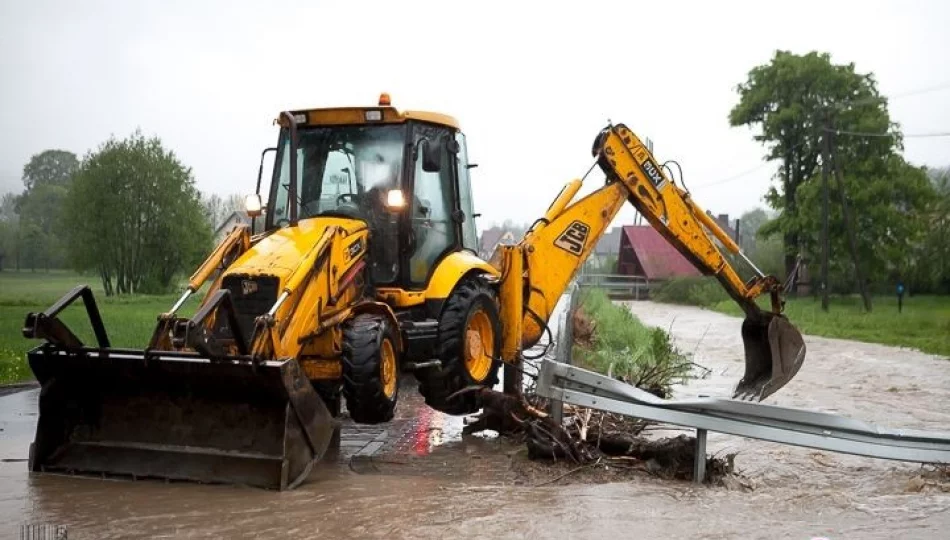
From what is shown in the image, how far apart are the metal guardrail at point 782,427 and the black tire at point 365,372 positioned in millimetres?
1840

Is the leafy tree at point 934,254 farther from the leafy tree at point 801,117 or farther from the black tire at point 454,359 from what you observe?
the black tire at point 454,359

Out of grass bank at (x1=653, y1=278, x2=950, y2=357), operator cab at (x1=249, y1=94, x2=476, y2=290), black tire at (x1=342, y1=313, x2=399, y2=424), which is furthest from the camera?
grass bank at (x1=653, y1=278, x2=950, y2=357)

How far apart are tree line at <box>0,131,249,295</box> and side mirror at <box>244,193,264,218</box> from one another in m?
33.7

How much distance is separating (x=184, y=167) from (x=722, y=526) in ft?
142

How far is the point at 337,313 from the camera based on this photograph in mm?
7957

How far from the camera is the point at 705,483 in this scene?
24.7 feet

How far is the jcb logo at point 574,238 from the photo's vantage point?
1056 centimetres

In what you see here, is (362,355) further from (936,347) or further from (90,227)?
(90,227)

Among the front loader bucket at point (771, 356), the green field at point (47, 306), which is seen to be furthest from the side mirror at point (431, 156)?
the green field at point (47, 306)

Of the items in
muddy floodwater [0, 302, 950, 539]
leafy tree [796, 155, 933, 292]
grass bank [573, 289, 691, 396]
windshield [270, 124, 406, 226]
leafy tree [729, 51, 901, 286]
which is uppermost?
leafy tree [729, 51, 901, 286]

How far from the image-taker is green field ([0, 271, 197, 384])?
647 inches

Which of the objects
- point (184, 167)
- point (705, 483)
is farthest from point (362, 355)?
point (184, 167)

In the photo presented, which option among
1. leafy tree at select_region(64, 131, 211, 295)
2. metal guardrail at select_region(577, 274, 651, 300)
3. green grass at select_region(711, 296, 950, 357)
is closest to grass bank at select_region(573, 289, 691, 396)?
green grass at select_region(711, 296, 950, 357)

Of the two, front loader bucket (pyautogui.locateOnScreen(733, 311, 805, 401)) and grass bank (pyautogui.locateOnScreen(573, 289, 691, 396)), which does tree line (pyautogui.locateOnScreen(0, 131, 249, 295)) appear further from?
front loader bucket (pyautogui.locateOnScreen(733, 311, 805, 401))
